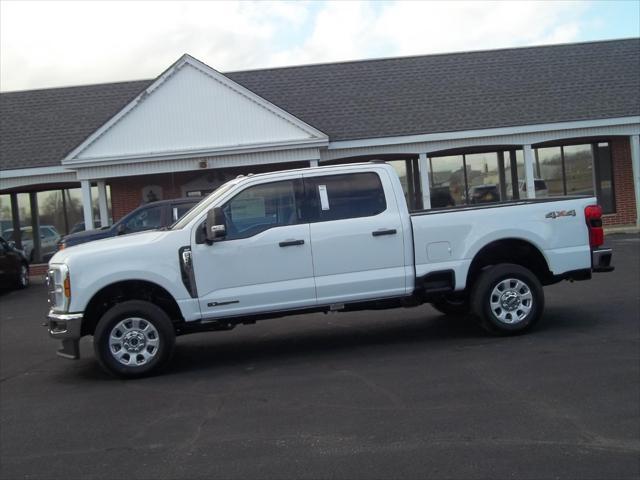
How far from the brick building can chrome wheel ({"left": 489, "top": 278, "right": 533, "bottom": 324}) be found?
40.6ft

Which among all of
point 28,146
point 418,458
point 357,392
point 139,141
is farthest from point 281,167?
point 418,458

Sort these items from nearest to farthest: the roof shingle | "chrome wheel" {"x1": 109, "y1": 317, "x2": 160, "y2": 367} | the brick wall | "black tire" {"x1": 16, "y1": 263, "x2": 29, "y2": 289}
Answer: "chrome wheel" {"x1": 109, "y1": 317, "x2": 160, "y2": 367} → "black tire" {"x1": 16, "y1": 263, "x2": 29, "y2": 289} → the roof shingle → the brick wall

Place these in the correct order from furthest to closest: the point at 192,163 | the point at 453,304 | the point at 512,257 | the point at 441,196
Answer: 1. the point at 441,196
2. the point at 192,163
3. the point at 453,304
4. the point at 512,257

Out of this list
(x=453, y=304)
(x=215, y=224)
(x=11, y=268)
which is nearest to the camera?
(x=215, y=224)

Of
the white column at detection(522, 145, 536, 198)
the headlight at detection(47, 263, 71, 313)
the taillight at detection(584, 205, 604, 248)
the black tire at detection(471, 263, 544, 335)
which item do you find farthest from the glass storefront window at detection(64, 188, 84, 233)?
the taillight at detection(584, 205, 604, 248)

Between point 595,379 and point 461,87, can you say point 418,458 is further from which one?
point 461,87

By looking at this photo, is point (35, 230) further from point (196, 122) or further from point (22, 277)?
point (196, 122)

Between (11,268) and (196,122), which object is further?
(196,122)

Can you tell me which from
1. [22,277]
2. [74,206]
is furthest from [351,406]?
[74,206]

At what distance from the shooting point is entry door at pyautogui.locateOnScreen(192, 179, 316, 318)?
8.08m

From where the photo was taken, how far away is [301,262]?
820cm

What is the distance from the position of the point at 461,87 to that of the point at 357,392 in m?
18.4

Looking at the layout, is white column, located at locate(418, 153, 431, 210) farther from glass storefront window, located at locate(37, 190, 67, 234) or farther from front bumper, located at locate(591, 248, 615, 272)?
front bumper, located at locate(591, 248, 615, 272)

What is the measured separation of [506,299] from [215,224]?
3.43 metres
